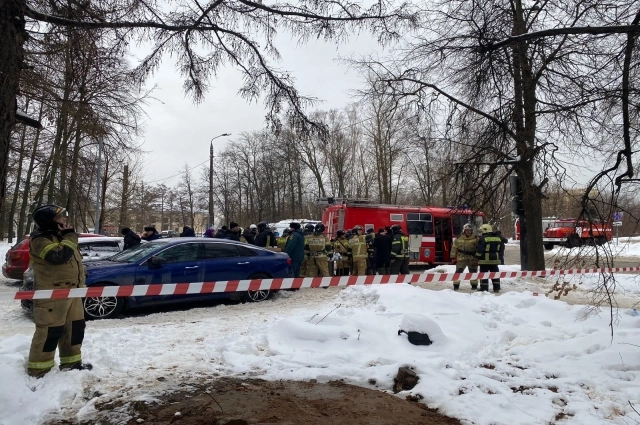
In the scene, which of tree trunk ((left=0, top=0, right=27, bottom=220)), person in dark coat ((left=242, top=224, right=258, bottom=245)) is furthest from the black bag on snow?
Result: person in dark coat ((left=242, top=224, right=258, bottom=245))

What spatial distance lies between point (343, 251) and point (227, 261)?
4580 mm

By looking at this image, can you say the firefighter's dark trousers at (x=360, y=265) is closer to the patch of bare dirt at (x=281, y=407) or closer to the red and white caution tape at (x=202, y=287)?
the red and white caution tape at (x=202, y=287)

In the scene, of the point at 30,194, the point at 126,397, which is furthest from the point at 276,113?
the point at 30,194

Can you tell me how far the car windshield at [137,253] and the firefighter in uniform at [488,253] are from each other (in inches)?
279

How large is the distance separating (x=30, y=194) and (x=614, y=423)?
118 feet

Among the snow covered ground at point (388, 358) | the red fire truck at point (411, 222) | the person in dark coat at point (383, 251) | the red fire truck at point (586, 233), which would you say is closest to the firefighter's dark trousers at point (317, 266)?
the person in dark coat at point (383, 251)

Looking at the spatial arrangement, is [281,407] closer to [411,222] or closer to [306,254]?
[306,254]

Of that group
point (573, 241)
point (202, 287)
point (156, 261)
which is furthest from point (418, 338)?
point (156, 261)

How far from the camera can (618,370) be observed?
5164 millimetres

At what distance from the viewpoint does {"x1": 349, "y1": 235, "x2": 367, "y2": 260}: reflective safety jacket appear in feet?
42.6

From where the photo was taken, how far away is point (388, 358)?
552cm

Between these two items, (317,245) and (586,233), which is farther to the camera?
(317,245)

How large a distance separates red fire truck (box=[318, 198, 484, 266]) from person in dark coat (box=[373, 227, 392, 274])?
4.56 m

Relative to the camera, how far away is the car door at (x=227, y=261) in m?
9.40
